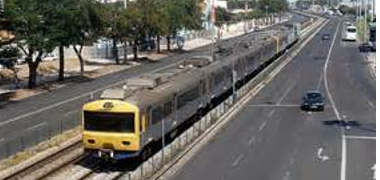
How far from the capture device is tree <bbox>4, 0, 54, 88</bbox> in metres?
66.7

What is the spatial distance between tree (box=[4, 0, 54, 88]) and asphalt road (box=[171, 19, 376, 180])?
21189mm

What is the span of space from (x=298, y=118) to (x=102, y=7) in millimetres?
44993

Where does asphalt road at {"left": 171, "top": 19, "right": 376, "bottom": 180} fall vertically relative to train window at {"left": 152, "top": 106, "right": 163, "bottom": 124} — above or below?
below

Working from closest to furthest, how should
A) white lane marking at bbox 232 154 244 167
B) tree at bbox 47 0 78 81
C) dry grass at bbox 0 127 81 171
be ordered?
white lane marking at bbox 232 154 244 167, dry grass at bbox 0 127 81 171, tree at bbox 47 0 78 81

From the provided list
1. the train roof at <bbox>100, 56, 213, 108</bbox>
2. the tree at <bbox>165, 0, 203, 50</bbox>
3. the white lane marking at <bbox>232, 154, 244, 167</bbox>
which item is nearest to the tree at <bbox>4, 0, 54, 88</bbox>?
the train roof at <bbox>100, 56, 213, 108</bbox>

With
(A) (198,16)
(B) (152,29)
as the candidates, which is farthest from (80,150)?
(A) (198,16)

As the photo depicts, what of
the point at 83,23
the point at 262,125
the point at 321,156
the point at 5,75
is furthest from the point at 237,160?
the point at 5,75

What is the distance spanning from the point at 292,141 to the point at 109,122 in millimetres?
12298

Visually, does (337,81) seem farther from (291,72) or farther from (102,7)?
(102,7)

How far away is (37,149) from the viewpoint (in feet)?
125

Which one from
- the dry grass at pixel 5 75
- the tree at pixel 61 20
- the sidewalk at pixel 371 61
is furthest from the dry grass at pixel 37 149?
the sidewalk at pixel 371 61

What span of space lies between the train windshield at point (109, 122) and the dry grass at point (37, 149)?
471 centimetres

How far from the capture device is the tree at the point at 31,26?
66688mm

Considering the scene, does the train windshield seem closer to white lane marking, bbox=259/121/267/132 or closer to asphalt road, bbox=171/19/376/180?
asphalt road, bbox=171/19/376/180
